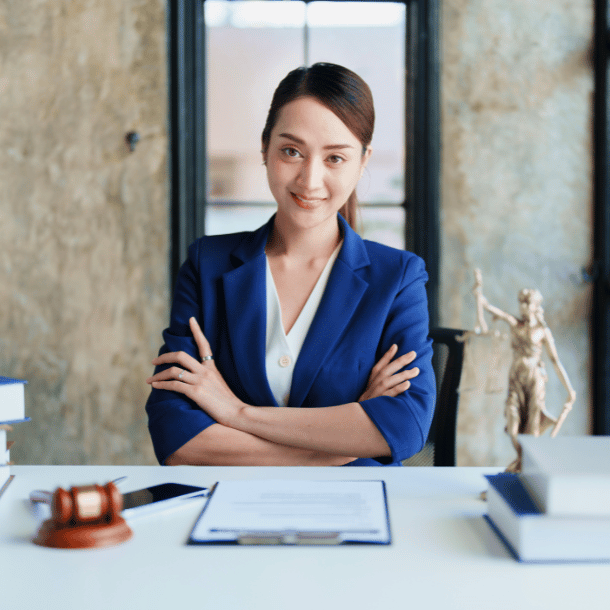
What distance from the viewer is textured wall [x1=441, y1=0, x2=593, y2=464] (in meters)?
2.83

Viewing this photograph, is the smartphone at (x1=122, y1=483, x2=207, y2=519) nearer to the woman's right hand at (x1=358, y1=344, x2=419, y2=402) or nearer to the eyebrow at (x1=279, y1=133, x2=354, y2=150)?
the woman's right hand at (x1=358, y1=344, x2=419, y2=402)

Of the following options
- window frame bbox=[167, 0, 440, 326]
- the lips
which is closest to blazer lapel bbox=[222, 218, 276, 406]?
the lips

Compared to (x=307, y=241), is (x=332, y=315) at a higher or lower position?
lower

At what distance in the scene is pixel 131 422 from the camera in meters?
2.87

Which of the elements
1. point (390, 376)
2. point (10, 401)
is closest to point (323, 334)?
point (390, 376)

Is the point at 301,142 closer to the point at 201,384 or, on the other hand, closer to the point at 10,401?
the point at 201,384

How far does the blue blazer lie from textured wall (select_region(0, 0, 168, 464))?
4.23ft

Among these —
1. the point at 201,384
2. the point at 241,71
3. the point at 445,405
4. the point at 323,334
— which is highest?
the point at 241,71

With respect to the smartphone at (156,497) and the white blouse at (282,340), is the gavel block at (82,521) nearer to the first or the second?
the smartphone at (156,497)

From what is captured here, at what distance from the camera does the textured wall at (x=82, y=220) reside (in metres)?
2.79

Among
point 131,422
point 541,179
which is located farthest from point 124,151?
point 541,179

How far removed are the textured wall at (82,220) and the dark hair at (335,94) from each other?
139cm

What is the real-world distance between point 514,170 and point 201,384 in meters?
2.03

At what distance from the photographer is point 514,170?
2.85 metres
